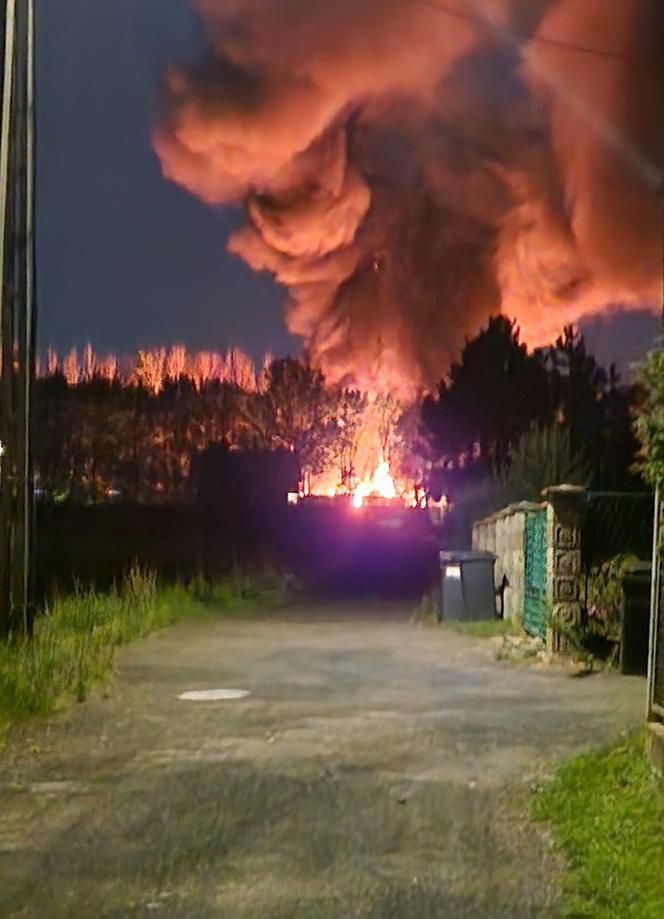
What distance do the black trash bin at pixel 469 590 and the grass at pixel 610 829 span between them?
36.1ft

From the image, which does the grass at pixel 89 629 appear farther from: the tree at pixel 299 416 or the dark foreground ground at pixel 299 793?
the tree at pixel 299 416

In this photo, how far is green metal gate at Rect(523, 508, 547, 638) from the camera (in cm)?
1506

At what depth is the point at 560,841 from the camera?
6.37 meters

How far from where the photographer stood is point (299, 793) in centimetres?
752

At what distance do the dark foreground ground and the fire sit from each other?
1885 inches

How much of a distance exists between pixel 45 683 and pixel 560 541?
239 inches

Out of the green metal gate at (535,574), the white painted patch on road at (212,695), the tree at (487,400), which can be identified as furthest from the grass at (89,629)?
the tree at (487,400)

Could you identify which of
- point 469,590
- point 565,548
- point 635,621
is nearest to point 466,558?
point 469,590

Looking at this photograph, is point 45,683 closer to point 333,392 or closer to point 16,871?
point 16,871

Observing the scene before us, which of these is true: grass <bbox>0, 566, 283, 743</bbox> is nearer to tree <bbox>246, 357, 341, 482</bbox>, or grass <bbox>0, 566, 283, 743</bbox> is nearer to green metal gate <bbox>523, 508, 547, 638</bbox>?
green metal gate <bbox>523, 508, 547, 638</bbox>

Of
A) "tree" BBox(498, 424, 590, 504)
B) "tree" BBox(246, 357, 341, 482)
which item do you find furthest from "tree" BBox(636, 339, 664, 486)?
"tree" BBox(246, 357, 341, 482)

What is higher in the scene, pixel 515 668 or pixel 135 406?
pixel 135 406

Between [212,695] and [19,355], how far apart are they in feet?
15.5

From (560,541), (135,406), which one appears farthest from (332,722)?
(135,406)
